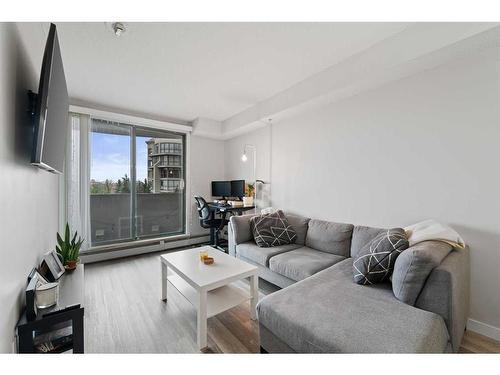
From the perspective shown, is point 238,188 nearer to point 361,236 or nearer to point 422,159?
point 361,236

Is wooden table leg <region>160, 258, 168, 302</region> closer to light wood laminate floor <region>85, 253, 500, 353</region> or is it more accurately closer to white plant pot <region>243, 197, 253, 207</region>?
light wood laminate floor <region>85, 253, 500, 353</region>

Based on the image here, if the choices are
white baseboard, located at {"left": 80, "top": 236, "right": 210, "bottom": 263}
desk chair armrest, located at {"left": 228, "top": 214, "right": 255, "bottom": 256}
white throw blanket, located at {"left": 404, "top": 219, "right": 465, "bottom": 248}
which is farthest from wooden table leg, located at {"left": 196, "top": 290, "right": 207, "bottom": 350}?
white baseboard, located at {"left": 80, "top": 236, "right": 210, "bottom": 263}

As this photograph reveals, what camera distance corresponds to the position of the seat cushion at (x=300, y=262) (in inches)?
83.1

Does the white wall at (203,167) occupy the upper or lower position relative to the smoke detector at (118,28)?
lower

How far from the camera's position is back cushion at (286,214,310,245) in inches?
114

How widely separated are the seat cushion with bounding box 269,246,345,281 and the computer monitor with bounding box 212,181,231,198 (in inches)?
83.5

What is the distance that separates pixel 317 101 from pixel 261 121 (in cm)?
105

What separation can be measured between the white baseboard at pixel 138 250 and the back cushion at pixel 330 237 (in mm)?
2534

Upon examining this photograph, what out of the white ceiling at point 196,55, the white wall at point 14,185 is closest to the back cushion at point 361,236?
the white ceiling at point 196,55

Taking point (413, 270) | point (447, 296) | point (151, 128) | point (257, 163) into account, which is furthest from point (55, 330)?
point (151, 128)

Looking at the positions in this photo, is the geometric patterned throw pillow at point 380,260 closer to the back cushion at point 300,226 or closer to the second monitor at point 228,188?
the back cushion at point 300,226

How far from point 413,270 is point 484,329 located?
1086 millimetres

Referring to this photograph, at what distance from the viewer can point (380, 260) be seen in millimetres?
1664

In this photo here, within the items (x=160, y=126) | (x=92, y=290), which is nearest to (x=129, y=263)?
(x=92, y=290)
